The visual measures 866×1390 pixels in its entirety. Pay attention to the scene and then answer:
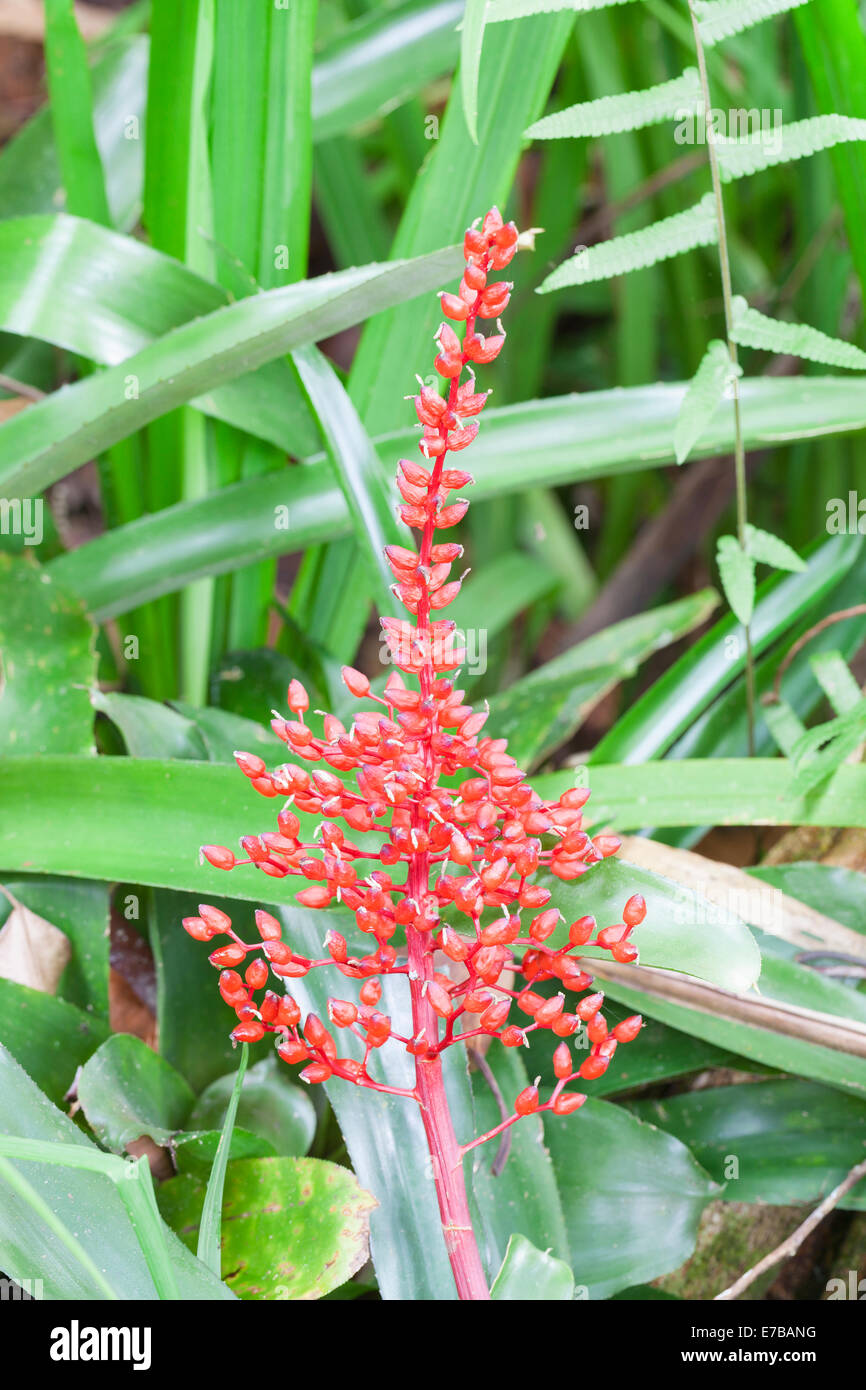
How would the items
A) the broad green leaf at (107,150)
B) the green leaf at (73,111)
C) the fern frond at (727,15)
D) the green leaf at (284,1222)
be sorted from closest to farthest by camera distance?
1. the green leaf at (284,1222)
2. the fern frond at (727,15)
3. the green leaf at (73,111)
4. the broad green leaf at (107,150)

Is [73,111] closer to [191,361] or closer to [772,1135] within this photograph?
[191,361]

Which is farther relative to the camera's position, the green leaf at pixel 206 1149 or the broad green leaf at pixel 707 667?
the broad green leaf at pixel 707 667

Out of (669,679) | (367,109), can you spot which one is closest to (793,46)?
(367,109)

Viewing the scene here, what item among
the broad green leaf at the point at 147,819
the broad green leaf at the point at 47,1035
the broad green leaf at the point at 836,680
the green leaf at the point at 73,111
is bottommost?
the broad green leaf at the point at 47,1035

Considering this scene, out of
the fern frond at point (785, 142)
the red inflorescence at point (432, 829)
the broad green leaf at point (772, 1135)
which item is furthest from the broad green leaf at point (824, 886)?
the fern frond at point (785, 142)

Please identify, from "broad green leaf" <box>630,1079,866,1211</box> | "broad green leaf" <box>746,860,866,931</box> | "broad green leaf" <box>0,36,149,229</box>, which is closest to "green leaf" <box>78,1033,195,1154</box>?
"broad green leaf" <box>630,1079,866,1211</box>

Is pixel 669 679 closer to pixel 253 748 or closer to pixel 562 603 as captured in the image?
pixel 253 748

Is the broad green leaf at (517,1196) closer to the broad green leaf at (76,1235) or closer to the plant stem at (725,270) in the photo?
the broad green leaf at (76,1235)

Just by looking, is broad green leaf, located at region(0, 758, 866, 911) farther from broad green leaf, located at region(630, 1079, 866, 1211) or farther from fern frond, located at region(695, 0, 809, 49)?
fern frond, located at region(695, 0, 809, 49)
